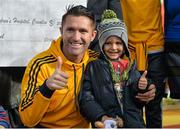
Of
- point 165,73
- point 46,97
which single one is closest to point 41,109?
point 46,97

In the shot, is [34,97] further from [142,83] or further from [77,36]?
[142,83]

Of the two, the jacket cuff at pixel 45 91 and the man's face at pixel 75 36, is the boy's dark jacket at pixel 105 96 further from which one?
the jacket cuff at pixel 45 91

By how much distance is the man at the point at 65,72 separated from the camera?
296 cm

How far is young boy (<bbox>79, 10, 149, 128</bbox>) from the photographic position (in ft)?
9.60

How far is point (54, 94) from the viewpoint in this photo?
299cm

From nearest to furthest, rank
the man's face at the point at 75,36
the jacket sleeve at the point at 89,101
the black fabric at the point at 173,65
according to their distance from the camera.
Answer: the jacket sleeve at the point at 89,101
the man's face at the point at 75,36
the black fabric at the point at 173,65

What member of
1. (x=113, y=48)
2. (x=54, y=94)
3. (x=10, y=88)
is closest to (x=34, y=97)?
(x=54, y=94)

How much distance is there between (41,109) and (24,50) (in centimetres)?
86

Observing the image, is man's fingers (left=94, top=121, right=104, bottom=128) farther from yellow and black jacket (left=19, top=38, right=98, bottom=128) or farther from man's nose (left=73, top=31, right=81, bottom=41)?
man's nose (left=73, top=31, right=81, bottom=41)

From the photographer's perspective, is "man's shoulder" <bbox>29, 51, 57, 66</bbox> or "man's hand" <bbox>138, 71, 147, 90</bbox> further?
"man's shoulder" <bbox>29, 51, 57, 66</bbox>

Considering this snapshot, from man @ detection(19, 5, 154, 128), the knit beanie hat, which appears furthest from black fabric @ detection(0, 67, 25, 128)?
the knit beanie hat

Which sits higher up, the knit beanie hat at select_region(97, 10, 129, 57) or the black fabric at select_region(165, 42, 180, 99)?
the knit beanie hat at select_region(97, 10, 129, 57)

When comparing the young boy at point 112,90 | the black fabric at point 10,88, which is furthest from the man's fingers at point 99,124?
the black fabric at point 10,88

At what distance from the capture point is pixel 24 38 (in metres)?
3.58
